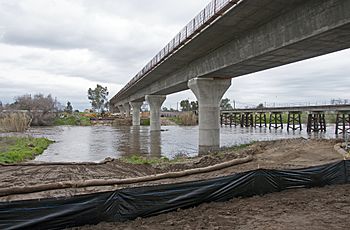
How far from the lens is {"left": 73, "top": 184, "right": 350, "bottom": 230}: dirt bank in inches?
282

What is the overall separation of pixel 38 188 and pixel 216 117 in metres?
20.7

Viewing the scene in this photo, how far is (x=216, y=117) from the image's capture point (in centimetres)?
2823

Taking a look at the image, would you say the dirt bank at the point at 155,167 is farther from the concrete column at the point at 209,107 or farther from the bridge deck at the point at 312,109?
the bridge deck at the point at 312,109

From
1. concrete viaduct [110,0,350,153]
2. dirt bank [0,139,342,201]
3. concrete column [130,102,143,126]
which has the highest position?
concrete viaduct [110,0,350,153]

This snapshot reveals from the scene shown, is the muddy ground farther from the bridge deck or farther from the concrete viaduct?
the bridge deck

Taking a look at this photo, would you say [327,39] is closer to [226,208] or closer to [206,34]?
[206,34]

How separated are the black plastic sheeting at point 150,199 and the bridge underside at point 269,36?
5897 millimetres

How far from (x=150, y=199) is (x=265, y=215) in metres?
2.75

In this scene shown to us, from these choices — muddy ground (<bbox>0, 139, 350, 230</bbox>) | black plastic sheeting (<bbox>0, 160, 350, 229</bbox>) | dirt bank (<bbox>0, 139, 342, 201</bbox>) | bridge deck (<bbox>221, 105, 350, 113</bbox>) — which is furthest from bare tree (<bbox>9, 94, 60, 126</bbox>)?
black plastic sheeting (<bbox>0, 160, 350, 229</bbox>)

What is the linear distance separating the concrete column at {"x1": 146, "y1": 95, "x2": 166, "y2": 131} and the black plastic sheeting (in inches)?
1797

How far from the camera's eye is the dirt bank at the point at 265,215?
23.5 feet

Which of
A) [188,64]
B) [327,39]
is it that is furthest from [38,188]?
[188,64]

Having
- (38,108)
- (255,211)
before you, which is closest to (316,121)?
(255,211)

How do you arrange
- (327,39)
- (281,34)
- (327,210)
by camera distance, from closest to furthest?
(327,210)
(327,39)
(281,34)
